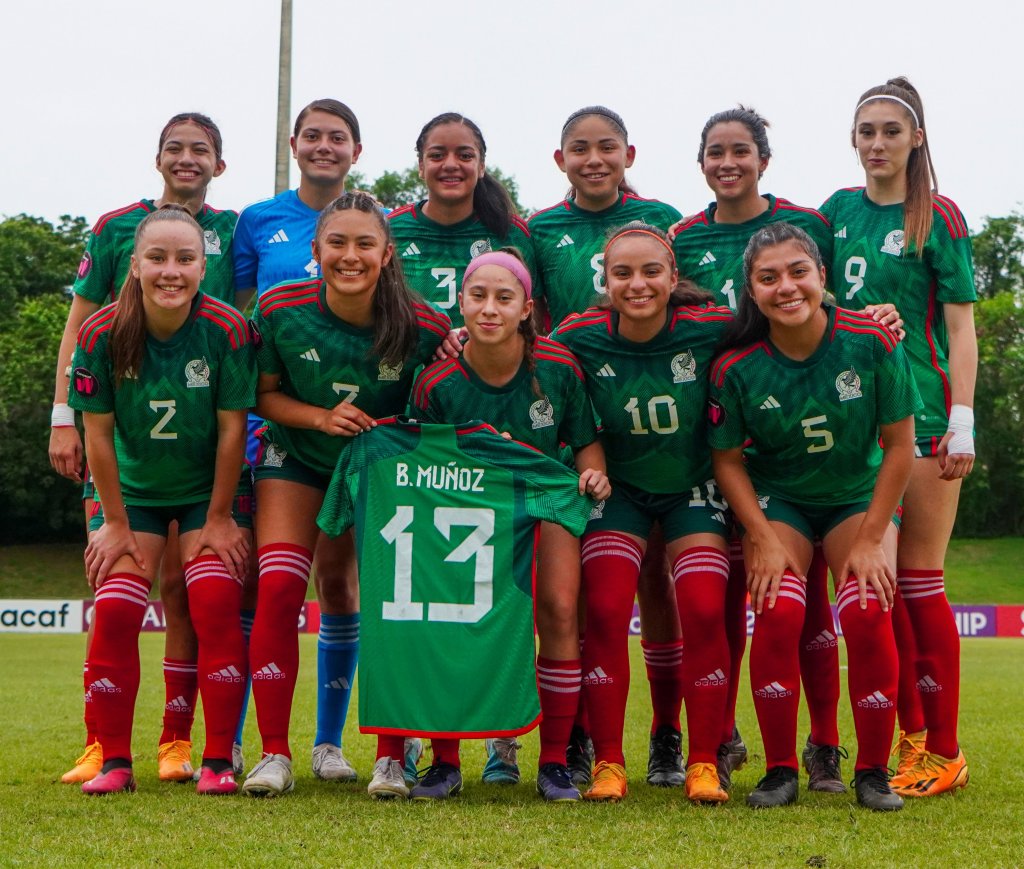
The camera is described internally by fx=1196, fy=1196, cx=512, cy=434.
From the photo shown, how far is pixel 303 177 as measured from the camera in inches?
221

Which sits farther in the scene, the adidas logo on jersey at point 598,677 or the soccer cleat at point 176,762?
the soccer cleat at point 176,762

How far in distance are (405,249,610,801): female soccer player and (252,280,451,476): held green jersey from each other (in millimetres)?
135

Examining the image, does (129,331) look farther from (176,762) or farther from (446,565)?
(176,762)

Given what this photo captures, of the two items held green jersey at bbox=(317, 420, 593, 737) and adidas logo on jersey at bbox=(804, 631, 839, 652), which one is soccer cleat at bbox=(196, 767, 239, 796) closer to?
held green jersey at bbox=(317, 420, 593, 737)

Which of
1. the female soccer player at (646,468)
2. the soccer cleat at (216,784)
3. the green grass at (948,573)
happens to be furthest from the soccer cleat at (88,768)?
the green grass at (948,573)

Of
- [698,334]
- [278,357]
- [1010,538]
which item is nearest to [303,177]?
[278,357]

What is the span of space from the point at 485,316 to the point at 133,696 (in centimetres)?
196

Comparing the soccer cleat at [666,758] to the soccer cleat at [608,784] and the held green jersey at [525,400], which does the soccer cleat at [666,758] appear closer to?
the soccer cleat at [608,784]

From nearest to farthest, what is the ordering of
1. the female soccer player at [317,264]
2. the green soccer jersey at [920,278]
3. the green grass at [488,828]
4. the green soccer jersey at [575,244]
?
the green grass at [488,828], the green soccer jersey at [920,278], the female soccer player at [317,264], the green soccer jersey at [575,244]

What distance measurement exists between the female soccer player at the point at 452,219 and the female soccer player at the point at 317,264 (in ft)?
1.50

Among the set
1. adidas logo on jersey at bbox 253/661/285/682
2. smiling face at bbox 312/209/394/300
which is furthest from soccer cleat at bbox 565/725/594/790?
smiling face at bbox 312/209/394/300

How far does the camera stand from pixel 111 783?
436 centimetres

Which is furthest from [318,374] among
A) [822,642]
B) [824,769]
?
[824,769]

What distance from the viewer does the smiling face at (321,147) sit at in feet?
18.2
